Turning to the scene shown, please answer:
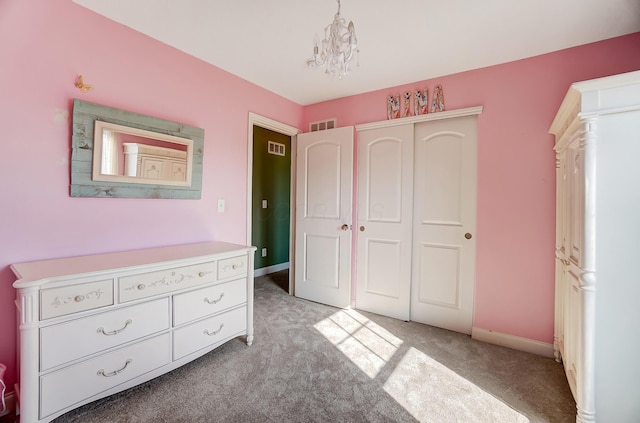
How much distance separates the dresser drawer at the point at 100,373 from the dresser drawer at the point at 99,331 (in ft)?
0.19

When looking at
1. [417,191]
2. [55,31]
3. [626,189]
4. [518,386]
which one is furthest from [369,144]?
[55,31]

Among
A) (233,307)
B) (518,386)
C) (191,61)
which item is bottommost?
(518,386)

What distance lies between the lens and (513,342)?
2.32 metres

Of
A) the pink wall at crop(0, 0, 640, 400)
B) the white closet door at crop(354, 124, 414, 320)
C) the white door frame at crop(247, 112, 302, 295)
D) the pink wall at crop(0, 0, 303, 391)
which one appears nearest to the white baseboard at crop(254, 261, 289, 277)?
the white door frame at crop(247, 112, 302, 295)

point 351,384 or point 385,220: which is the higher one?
point 385,220

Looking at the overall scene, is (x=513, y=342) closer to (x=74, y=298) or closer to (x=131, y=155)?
(x=74, y=298)

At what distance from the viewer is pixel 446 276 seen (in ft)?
8.69

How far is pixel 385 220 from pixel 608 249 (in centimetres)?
176

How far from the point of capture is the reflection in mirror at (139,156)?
182 centimetres

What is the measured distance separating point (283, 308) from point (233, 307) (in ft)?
A: 3.40

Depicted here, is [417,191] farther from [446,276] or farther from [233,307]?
[233,307]

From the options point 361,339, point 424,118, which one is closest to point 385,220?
point 424,118

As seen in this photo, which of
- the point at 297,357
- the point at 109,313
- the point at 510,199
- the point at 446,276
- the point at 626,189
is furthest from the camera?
the point at 446,276

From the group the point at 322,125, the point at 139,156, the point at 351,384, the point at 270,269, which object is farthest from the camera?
the point at 270,269
